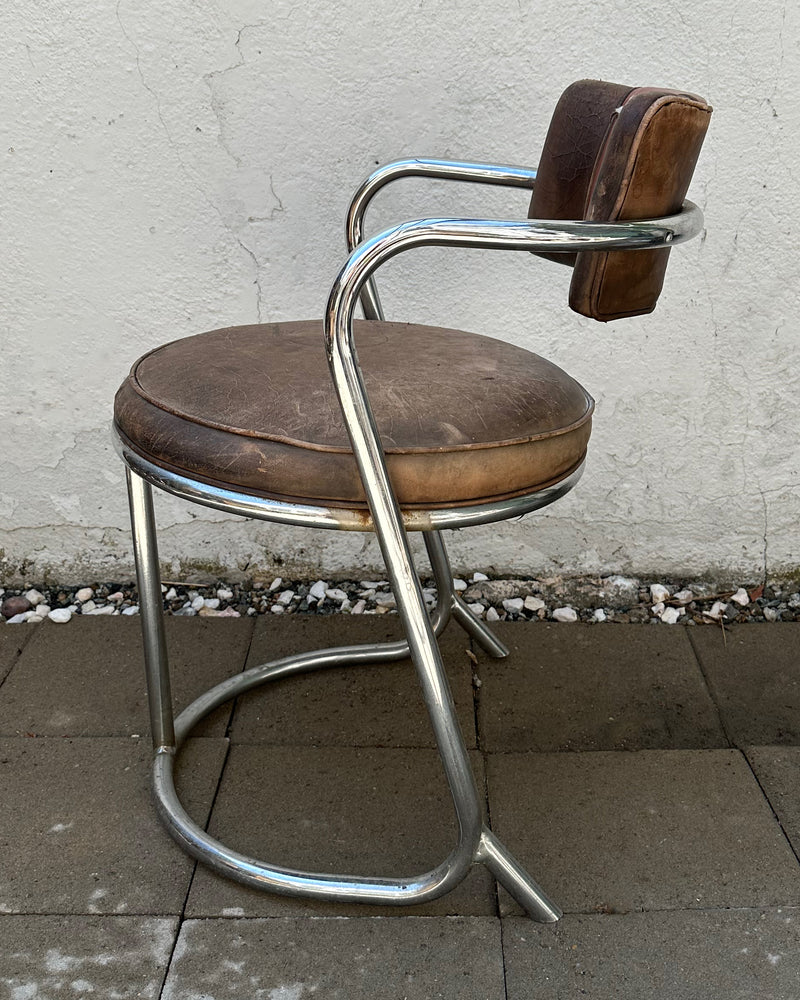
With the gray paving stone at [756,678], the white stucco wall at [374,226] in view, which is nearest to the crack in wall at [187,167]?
the white stucco wall at [374,226]

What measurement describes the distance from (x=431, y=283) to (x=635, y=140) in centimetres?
89

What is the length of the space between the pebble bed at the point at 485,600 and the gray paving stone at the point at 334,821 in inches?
19.2

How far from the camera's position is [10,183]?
1806 mm

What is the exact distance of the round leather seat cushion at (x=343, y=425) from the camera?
1.05m

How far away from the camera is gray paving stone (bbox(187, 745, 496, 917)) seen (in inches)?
51.8

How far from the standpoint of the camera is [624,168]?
3.28ft

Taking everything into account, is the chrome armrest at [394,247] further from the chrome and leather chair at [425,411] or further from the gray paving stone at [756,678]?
the gray paving stone at [756,678]

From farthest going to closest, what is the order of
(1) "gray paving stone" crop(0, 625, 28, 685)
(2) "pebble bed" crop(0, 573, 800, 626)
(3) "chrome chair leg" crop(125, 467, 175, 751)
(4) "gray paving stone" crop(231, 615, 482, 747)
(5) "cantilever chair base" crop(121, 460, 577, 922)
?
(2) "pebble bed" crop(0, 573, 800, 626) < (1) "gray paving stone" crop(0, 625, 28, 685) < (4) "gray paving stone" crop(231, 615, 482, 747) < (3) "chrome chair leg" crop(125, 467, 175, 751) < (5) "cantilever chair base" crop(121, 460, 577, 922)

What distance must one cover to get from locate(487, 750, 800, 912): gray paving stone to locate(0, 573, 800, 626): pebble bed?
474mm

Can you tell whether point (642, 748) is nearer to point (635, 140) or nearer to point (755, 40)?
point (635, 140)

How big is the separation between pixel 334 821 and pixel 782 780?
719 millimetres

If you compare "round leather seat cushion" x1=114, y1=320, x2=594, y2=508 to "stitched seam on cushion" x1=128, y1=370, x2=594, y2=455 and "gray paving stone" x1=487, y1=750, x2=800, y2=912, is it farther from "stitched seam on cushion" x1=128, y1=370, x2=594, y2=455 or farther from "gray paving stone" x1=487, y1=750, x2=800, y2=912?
"gray paving stone" x1=487, y1=750, x2=800, y2=912

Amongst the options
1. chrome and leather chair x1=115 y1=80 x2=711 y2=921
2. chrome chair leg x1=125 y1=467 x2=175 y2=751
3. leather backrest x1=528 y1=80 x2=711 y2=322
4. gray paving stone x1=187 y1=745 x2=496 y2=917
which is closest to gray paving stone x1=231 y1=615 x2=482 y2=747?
gray paving stone x1=187 y1=745 x2=496 y2=917

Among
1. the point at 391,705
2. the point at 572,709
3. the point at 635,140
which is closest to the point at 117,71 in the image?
the point at 635,140
